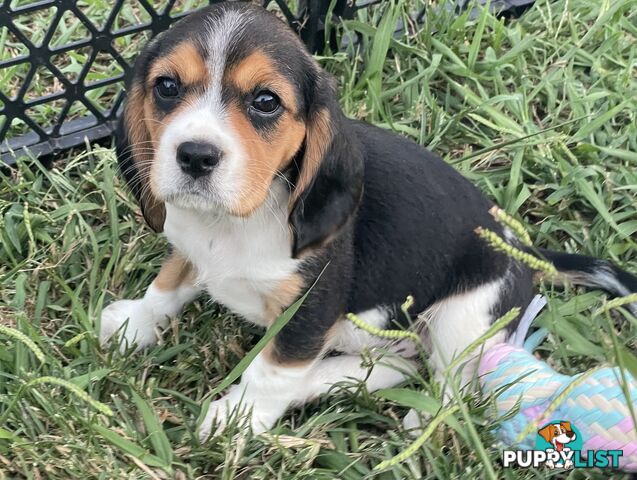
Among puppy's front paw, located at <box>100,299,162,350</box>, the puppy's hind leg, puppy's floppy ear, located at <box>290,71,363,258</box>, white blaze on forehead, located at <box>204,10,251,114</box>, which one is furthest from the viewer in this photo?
puppy's front paw, located at <box>100,299,162,350</box>

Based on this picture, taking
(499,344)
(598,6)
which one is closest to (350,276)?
(499,344)

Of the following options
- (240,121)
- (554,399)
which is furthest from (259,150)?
(554,399)

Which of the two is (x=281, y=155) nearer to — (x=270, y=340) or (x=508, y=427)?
(x=270, y=340)

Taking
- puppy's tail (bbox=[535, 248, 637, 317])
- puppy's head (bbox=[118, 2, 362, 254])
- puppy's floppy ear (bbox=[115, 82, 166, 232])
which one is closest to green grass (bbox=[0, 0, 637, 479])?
puppy's tail (bbox=[535, 248, 637, 317])

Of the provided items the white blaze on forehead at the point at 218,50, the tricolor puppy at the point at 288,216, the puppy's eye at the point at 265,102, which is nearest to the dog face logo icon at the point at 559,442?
the tricolor puppy at the point at 288,216

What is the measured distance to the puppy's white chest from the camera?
2.68m

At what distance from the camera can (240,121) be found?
7.63 ft

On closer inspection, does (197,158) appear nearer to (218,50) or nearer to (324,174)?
(218,50)

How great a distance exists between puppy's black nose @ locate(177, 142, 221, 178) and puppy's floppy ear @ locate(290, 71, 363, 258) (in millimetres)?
378

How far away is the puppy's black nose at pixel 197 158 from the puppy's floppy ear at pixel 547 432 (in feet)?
4.94

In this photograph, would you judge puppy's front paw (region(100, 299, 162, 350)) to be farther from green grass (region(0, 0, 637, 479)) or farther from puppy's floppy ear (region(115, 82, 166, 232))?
puppy's floppy ear (region(115, 82, 166, 232))

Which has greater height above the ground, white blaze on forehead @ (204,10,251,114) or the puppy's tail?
white blaze on forehead @ (204,10,251,114)

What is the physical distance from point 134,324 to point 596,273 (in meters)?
1.93

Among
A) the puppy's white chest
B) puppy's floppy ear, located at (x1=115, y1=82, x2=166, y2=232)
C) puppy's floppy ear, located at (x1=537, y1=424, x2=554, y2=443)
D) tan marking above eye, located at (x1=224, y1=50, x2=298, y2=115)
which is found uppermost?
tan marking above eye, located at (x1=224, y1=50, x2=298, y2=115)
